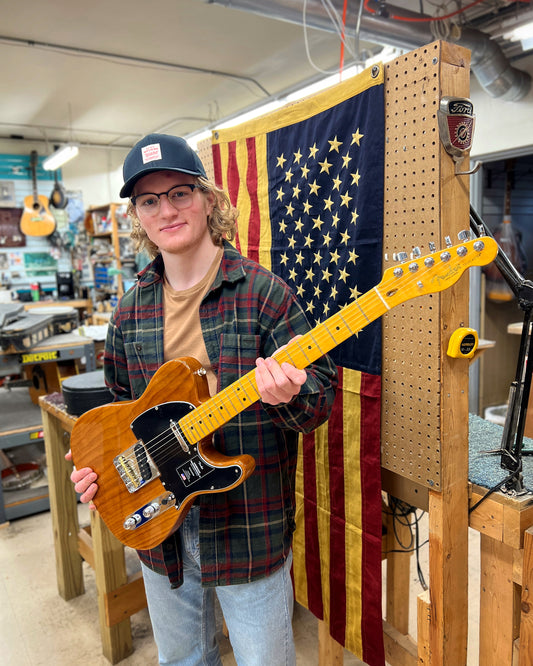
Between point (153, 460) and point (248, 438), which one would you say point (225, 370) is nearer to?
point (248, 438)

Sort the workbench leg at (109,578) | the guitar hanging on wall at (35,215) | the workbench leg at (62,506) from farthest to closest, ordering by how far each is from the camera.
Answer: the guitar hanging on wall at (35,215), the workbench leg at (62,506), the workbench leg at (109,578)

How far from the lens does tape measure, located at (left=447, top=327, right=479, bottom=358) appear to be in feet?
3.97

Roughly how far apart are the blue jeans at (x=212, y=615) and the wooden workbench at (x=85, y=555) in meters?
0.72

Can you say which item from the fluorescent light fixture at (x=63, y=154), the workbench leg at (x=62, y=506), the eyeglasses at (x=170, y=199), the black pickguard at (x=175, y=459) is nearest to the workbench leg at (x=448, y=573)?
the black pickguard at (x=175, y=459)

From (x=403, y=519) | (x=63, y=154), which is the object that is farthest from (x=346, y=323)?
(x=63, y=154)

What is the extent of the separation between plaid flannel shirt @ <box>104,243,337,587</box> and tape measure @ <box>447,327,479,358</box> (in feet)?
0.96

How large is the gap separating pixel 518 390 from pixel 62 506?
218 centimetres

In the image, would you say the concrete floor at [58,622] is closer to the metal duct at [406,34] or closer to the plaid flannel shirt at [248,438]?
the plaid flannel shirt at [248,438]

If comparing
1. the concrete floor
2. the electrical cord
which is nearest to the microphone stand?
the electrical cord

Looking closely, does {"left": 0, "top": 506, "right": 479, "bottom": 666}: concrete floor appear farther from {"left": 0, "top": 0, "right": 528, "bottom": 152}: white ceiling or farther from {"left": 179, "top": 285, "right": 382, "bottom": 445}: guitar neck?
{"left": 0, "top": 0, "right": 528, "bottom": 152}: white ceiling

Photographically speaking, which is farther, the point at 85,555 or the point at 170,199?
the point at 85,555

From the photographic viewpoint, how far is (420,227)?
49.2 inches

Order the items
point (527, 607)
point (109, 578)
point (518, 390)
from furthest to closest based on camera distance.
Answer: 1. point (109, 578)
2. point (518, 390)
3. point (527, 607)

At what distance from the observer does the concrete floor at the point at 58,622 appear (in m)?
2.14
